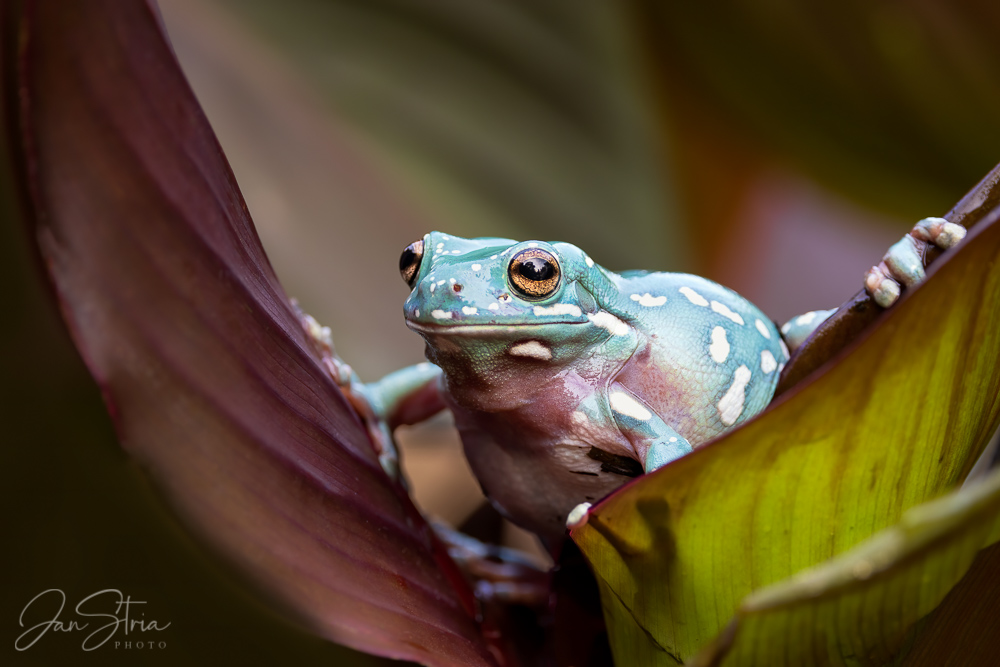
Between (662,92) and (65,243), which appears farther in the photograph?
(662,92)

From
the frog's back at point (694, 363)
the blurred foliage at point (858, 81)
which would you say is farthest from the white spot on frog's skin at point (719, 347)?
the blurred foliage at point (858, 81)

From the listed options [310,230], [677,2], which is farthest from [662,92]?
[310,230]

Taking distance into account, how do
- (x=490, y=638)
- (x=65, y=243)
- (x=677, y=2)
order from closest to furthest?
(x=65, y=243) < (x=490, y=638) < (x=677, y=2)

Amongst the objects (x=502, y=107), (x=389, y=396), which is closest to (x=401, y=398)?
(x=389, y=396)

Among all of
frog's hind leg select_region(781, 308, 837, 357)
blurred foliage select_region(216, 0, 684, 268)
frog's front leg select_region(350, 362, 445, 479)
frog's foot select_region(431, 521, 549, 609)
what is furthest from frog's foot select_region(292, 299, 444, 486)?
blurred foliage select_region(216, 0, 684, 268)

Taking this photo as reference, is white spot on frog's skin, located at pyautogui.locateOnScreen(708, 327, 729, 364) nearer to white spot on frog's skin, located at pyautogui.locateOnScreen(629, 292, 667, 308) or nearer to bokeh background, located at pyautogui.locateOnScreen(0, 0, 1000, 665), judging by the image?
white spot on frog's skin, located at pyautogui.locateOnScreen(629, 292, 667, 308)

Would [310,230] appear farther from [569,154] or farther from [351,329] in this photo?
[569,154]

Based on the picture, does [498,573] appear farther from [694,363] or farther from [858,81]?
[858,81]
